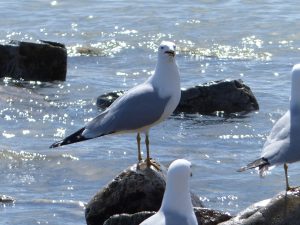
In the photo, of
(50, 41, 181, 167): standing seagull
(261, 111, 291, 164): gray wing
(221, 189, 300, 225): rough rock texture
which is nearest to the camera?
(221, 189, 300, 225): rough rock texture

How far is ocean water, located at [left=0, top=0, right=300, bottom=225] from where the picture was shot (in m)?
10.3

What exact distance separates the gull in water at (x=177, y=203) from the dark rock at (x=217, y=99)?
655cm

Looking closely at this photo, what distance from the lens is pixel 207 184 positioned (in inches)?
412

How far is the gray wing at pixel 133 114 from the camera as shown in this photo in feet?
29.0

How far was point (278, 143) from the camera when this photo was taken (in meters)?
7.91

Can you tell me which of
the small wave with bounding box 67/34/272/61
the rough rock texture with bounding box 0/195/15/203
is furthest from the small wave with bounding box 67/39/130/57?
the rough rock texture with bounding box 0/195/15/203

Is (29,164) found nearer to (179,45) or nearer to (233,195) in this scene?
(233,195)

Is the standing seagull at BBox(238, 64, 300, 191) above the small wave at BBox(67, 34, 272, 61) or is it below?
above

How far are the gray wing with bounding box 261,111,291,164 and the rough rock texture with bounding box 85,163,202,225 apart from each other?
896mm

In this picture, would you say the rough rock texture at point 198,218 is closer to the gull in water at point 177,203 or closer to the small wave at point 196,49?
the gull in water at point 177,203

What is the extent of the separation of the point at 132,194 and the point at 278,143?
1292mm

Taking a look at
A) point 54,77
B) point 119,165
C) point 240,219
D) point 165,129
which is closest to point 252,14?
point 54,77

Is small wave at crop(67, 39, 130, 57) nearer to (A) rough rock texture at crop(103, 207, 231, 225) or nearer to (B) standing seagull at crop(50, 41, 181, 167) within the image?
(B) standing seagull at crop(50, 41, 181, 167)

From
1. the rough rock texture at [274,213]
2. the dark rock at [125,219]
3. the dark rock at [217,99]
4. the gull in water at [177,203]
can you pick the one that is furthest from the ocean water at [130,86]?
the gull in water at [177,203]
